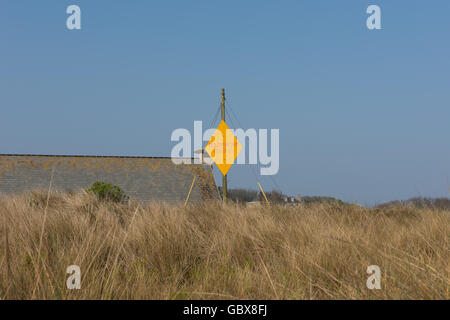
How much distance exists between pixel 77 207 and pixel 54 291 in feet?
18.3

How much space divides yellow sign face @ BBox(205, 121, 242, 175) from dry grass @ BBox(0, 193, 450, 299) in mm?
10296

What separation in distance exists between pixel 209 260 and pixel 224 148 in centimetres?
1306

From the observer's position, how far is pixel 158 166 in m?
34.3

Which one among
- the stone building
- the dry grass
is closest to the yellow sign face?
the dry grass

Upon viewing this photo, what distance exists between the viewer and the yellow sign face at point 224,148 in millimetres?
18219

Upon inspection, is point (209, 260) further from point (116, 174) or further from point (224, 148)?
point (116, 174)

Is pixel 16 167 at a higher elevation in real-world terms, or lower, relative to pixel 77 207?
higher

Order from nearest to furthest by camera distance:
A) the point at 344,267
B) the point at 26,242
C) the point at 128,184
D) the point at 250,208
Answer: the point at 344,267
the point at 26,242
the point at 250,208
the point at 128,184

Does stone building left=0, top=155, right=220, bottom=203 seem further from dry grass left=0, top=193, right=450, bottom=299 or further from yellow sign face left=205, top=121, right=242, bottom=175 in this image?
dry grass left=0, top=193, right=450, bottom=299

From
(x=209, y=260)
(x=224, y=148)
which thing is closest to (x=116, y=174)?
(x=224, y=148)

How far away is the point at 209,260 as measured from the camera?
17.9 ft
